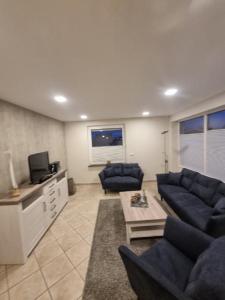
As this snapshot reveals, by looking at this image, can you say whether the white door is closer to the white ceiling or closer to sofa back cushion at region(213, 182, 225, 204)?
the white ceiling

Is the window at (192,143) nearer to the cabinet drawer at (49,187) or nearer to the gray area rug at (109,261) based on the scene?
the gray area rug at (109,261)

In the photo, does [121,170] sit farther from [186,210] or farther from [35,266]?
[35,266]

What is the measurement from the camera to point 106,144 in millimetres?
5828

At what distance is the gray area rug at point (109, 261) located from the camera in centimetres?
167

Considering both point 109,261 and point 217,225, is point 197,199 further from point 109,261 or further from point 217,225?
point 109,261

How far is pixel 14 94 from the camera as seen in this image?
2465 mm

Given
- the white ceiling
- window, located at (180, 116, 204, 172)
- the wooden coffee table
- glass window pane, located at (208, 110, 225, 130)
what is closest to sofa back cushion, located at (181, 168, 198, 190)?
window, located at (180, 116, 204, 172)

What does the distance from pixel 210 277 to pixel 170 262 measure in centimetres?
65

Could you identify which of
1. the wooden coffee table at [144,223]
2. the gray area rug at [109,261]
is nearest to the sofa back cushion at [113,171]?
the gray area rug at [109,261]

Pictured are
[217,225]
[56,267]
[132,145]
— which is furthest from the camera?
[132,145]

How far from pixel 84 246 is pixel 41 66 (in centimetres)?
252

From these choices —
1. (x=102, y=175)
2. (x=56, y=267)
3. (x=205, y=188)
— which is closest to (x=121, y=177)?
(x=102, y=175)

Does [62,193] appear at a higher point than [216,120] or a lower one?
lower

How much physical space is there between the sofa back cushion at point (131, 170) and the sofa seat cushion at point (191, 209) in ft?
5.90
